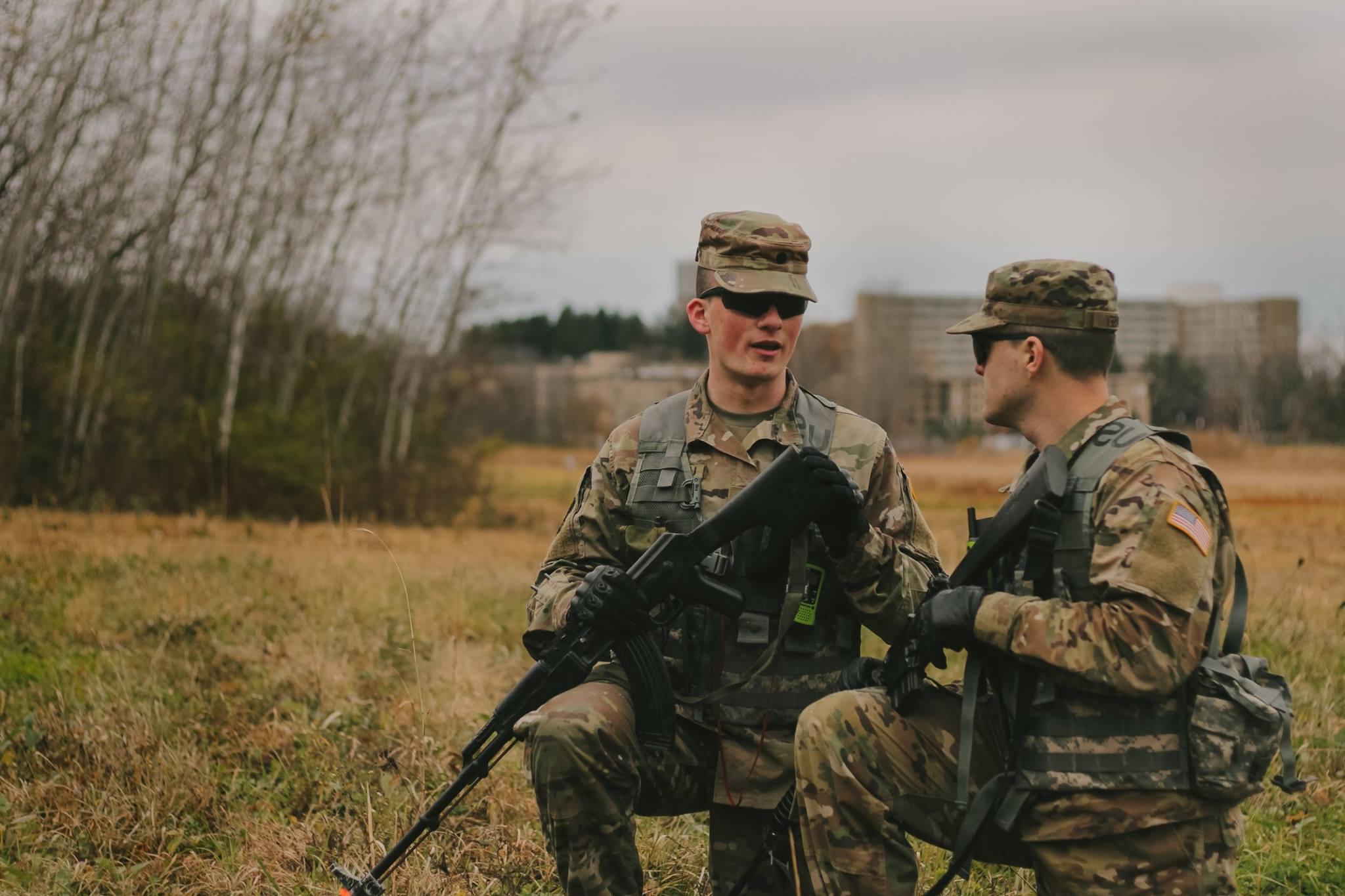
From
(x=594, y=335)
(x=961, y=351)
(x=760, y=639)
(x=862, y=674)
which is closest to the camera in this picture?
(x=862, y=674)

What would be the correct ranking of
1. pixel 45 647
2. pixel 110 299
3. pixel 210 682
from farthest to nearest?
pixel 110 299 < pixel 45 647 < pixel 210 682

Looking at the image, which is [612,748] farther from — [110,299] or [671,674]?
[110,299]

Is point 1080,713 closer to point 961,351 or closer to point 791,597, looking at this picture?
point 791,597

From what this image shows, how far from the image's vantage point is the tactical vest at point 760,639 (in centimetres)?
366

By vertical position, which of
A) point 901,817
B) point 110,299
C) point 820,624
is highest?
point 110,299

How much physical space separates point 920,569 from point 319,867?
2205 mm

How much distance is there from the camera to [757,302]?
3.85 m

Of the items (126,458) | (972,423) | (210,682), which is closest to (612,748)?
(210,682)

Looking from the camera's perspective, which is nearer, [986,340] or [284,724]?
[986,340]

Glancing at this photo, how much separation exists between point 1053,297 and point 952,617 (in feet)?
2.74

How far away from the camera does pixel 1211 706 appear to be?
2.73m

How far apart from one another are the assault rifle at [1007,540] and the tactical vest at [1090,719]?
0.04 metres

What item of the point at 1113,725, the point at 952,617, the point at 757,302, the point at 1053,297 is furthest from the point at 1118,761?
the point at 757,302

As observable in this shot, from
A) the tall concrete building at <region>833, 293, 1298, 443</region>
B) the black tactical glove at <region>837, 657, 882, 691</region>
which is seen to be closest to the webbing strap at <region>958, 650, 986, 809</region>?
the black tactical glove at <region>837, 657, 882, 691</region>
